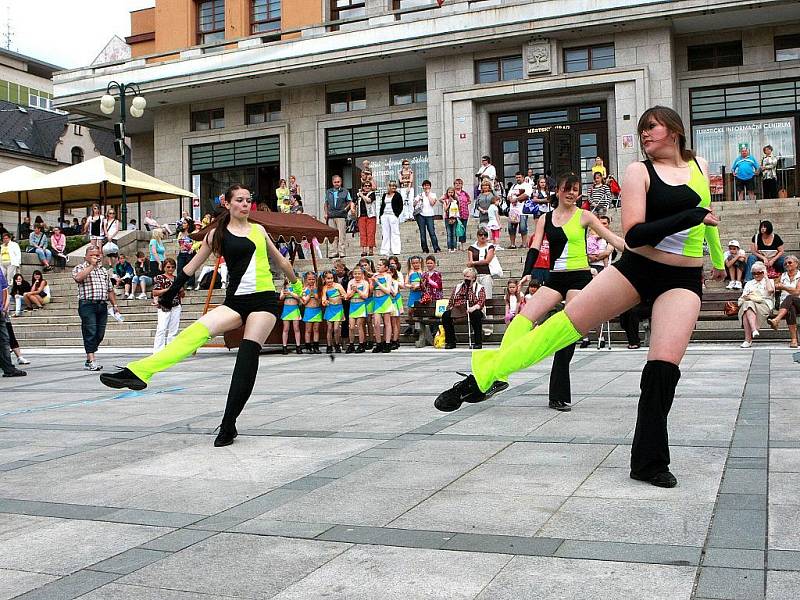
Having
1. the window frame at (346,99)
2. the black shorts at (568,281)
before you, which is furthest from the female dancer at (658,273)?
the window frame at (346,99)

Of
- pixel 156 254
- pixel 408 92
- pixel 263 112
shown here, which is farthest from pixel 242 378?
pixel 263 112

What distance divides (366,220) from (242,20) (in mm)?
15970

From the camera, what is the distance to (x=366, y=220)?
2167 centimetres

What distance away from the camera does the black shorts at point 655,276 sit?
4.52m

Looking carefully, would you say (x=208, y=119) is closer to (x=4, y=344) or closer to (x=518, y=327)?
(x=4, y=344)

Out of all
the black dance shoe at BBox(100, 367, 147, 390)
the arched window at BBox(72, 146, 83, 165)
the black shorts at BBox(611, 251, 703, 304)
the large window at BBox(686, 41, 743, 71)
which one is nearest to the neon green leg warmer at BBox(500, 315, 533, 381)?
the black shorts at BBox(611, 251, 703, 304)

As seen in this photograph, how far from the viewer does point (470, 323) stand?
15586mm

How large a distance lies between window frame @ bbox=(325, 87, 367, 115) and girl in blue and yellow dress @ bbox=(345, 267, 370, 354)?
1665 centimetres

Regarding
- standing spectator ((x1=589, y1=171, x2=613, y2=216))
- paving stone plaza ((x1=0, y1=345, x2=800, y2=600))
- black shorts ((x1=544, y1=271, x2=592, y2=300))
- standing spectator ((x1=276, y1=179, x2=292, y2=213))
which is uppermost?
standing spectator ((x1=276, y1=179, x2=292, y2=213))

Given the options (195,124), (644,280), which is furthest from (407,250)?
(644,280)

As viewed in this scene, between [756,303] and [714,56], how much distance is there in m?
15.4

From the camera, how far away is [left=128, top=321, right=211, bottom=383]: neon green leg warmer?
5.82 meters

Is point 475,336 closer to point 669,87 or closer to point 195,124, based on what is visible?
point 669,87

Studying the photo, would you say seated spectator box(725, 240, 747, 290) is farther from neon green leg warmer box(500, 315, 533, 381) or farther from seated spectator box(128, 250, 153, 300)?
seated spectator box(128, 250, 153, 300)
